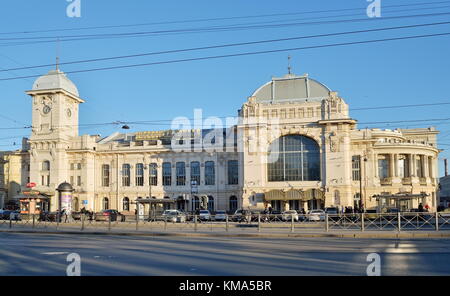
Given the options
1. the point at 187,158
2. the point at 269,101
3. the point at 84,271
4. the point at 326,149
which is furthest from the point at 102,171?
the point at 84,271

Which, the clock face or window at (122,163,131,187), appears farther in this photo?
the clock face

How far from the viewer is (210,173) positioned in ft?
219

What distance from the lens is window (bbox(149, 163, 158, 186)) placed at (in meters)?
69.2

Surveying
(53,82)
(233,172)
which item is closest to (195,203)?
(233,172)

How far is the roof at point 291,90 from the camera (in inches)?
2343

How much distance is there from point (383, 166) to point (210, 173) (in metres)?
24.6

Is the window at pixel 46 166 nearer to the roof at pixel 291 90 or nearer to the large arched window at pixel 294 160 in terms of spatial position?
the roof at pixel 291 90

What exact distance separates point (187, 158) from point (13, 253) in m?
51.5

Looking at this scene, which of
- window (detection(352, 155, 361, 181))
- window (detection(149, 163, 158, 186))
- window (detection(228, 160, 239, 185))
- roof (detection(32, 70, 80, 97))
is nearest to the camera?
window (detection(352, 155, 361, 181))

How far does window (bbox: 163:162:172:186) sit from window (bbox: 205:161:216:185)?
19.2ft

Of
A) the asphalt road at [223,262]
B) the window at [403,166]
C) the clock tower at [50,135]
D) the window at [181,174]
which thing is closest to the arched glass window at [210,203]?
the window at [181,174]

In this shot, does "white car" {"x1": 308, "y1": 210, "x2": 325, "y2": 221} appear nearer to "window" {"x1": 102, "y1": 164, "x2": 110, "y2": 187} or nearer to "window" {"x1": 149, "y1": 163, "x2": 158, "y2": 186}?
"window" {"x1": 149, "y1": 163, "x2": 158, "y2": 186}

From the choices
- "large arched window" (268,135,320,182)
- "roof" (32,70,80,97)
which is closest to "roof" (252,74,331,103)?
"large arched window" (268,135,320,182)

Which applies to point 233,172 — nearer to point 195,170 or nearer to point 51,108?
point 195,170
